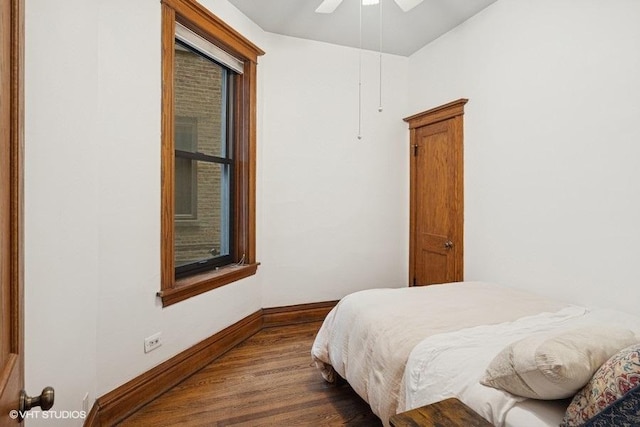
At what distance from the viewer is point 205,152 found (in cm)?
297

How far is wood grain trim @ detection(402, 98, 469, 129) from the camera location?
327 centimetres

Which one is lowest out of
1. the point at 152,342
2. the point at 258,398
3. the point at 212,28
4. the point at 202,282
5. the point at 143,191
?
the point at 258,398

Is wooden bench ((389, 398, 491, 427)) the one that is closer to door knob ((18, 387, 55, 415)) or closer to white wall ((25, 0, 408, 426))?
door knob ((18, 387, 55, 415))

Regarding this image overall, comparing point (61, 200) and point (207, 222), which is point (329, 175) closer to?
point (207, 222)

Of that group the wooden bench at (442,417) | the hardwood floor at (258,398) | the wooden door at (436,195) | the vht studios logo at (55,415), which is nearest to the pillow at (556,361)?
the wooden bench at (442,417)

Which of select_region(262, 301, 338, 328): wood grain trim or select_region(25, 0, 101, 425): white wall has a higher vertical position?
select_region(25, 0, 101, 425): white wall

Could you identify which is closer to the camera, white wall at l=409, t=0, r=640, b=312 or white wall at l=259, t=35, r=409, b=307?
white wall at l=409, t=0, r=640, b=312

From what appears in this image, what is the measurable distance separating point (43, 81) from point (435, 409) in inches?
69.2

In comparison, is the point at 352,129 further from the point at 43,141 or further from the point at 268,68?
the point at 43,141

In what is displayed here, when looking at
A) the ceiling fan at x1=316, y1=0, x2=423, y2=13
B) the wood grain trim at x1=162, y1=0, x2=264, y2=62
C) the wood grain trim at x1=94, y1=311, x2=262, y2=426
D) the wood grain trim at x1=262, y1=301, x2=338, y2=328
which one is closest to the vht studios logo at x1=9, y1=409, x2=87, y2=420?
the wood grain trim at x1=94, y1=311, x2=262, y2=426

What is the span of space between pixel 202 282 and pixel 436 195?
2.39m

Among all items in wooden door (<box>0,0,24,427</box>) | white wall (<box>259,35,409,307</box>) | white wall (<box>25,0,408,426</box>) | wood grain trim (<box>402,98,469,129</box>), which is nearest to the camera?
wooden door (<box>0,0,24,427</box>)

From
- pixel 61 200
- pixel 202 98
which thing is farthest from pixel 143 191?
pixel 202 98

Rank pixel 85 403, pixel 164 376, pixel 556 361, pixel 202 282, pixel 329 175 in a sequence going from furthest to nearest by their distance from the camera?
pixel 329 175
pixel 202 282
pixel 164 376
pixel 85 403
pixel 556 361
